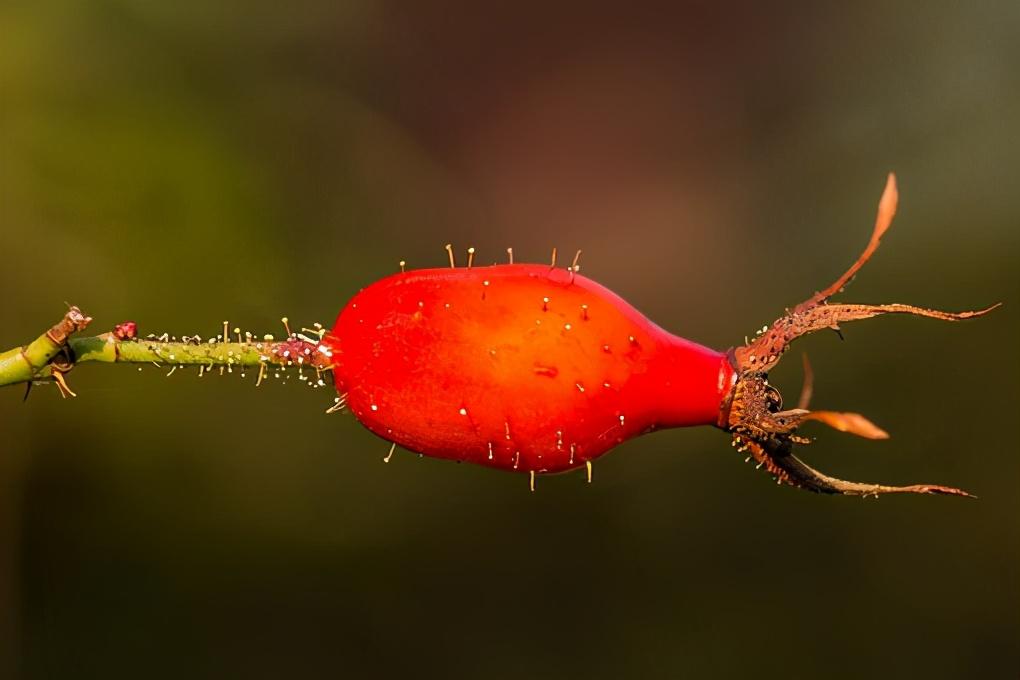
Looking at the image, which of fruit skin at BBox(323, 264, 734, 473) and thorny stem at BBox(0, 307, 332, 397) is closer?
thorny stem at BBox(0, 307, 332, 397)

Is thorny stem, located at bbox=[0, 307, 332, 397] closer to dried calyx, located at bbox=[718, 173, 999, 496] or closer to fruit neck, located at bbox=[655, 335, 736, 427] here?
fruit neck, located at bbox=[655, 335, 736, 427]

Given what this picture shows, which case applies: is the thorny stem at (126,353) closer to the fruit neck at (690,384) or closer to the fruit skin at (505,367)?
the fruit skin at (505,367)

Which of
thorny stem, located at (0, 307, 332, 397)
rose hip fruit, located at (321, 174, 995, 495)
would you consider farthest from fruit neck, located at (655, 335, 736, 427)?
thorny stem, located at (0, 307, 332, 397)

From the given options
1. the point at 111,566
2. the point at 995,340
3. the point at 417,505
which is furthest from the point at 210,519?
the point at 995,340

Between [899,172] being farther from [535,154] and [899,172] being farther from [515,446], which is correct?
[515,446]

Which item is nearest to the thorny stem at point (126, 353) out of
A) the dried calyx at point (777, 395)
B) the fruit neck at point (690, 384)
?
the fruit neck at point (690, 384)

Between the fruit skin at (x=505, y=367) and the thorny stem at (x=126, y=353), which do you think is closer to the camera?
the thorny stem at (x=126, y=353)
